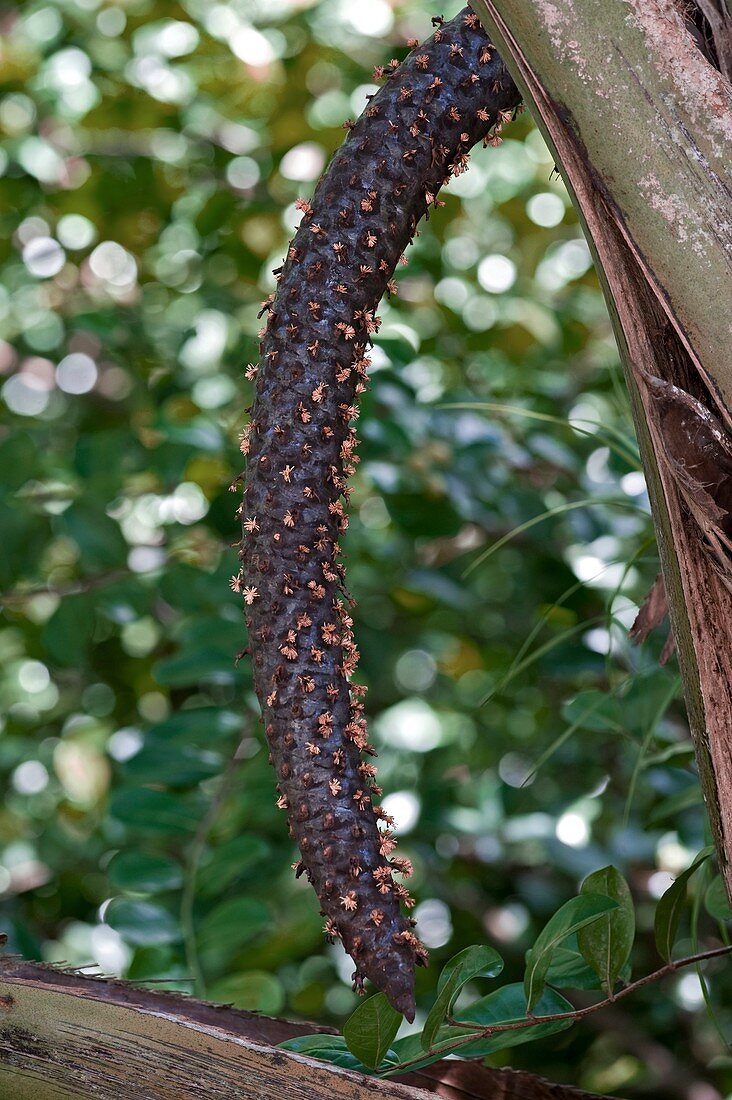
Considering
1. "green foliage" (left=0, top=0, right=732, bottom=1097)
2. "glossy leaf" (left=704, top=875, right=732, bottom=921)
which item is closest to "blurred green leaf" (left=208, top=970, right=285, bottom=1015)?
"green foliage" (left=0, top=0, right=732, bottom=1097)

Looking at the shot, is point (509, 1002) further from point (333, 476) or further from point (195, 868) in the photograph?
point (195, 868)

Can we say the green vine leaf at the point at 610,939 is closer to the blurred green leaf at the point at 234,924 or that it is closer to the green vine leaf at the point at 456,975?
the green vine leaf at the point at 456,975

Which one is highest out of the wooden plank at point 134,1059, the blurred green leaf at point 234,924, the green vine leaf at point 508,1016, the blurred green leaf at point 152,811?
the blurred green leaf at point 152,811

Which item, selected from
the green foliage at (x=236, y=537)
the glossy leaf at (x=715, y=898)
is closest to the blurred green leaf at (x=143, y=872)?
the green foliage at (x=236, y=537)

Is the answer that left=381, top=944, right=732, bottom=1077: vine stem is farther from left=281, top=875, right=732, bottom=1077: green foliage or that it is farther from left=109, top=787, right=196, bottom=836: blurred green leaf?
left=109, top=787, right=196, bottom=836: blurred green leaf

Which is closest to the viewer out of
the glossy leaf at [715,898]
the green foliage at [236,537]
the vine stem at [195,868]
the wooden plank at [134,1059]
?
the wooden plank at [134,1059]

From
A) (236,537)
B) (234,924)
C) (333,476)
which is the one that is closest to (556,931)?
(333,476)
